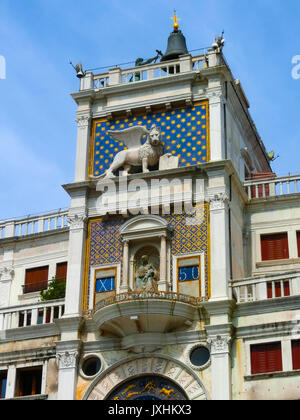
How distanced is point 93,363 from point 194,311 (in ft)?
13.0

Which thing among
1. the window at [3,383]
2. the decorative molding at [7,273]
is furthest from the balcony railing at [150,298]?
the decorative molding at [7,273]

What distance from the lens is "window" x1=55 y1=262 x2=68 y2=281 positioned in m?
37.4

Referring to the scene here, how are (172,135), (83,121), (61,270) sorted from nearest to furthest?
(172,135), (83,121), (61,270)

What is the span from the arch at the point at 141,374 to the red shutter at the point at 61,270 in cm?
641

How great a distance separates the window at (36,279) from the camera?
37.8 meters

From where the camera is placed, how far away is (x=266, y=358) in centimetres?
3072

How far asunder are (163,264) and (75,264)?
3381 mm

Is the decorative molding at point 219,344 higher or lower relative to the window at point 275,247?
lower

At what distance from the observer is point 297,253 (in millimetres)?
34719

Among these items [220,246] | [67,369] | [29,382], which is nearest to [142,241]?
[220,246]

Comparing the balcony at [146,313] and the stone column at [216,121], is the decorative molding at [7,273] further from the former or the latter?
the stone column at [216,121]

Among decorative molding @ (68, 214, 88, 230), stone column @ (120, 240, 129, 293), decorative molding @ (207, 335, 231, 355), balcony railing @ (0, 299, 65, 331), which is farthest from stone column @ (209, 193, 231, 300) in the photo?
balcony railing @ (0, 299, 65, 331)

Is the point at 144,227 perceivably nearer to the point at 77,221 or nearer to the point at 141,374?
the point at 77,221
